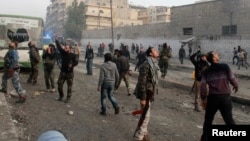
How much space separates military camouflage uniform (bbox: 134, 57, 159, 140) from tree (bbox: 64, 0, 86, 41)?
59710mm

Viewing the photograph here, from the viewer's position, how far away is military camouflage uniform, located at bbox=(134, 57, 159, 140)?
5.63 metres

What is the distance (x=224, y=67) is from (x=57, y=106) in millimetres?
4833

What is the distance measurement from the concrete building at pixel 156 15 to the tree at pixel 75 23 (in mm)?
20771

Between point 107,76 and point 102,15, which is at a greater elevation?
point 102,15

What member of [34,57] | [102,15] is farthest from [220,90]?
[102,15]

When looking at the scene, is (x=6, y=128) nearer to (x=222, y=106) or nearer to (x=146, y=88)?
(x=146, y=88)

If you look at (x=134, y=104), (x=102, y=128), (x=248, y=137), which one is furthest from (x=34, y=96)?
(x=248, y=137)

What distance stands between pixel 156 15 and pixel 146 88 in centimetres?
7622

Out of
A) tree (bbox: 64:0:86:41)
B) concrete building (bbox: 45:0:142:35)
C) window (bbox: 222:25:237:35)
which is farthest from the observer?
concrete building (bbox: 45:0:142:35)

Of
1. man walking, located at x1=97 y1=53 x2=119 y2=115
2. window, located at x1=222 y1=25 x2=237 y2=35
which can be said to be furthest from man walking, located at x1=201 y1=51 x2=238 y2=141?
window, located at x1=222 y1=25 x2=237 y2=35

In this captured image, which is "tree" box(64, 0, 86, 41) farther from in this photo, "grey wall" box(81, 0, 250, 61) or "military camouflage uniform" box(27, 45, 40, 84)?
"military camouflage uniform" box(27, 45, 40, 84)

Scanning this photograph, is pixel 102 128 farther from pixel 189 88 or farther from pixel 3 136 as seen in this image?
pixel 189 88

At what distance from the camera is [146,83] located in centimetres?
571

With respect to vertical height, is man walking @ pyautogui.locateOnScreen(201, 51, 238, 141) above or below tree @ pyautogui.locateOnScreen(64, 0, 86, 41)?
below
